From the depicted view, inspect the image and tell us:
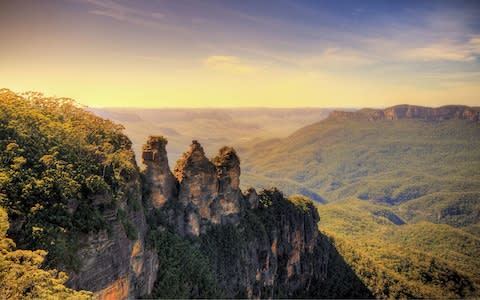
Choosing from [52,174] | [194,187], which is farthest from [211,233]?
[52,174]

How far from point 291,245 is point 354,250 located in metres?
27.0

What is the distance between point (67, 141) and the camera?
32.8m

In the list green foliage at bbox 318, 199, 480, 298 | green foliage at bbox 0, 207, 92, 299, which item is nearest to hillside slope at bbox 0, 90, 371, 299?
green foliage at bbox 0, 207, 92, 299

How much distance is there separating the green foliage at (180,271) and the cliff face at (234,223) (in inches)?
129

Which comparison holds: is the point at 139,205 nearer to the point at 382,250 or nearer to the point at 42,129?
the point at 42,129

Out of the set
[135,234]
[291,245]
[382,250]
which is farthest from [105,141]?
[382,250]

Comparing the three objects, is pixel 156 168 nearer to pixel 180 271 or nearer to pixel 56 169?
pixel 180 271

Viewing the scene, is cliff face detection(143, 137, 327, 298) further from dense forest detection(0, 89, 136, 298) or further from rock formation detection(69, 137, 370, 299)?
dense forest detection(0, 89, 136, 298)

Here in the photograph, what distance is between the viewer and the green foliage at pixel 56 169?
23891 millimetres

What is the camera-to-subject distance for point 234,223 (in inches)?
2274

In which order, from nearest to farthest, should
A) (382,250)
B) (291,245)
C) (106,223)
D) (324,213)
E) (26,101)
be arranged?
(106,223) → (26,101) → (291,245) → (382,250) → (324,213)

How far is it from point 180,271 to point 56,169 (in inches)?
785

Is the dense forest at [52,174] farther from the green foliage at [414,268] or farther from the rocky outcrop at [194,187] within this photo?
the green foliage at [414,268]

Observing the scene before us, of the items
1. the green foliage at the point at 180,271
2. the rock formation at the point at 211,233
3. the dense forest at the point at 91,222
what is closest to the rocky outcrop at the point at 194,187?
the rock formation at the point at 211,233
